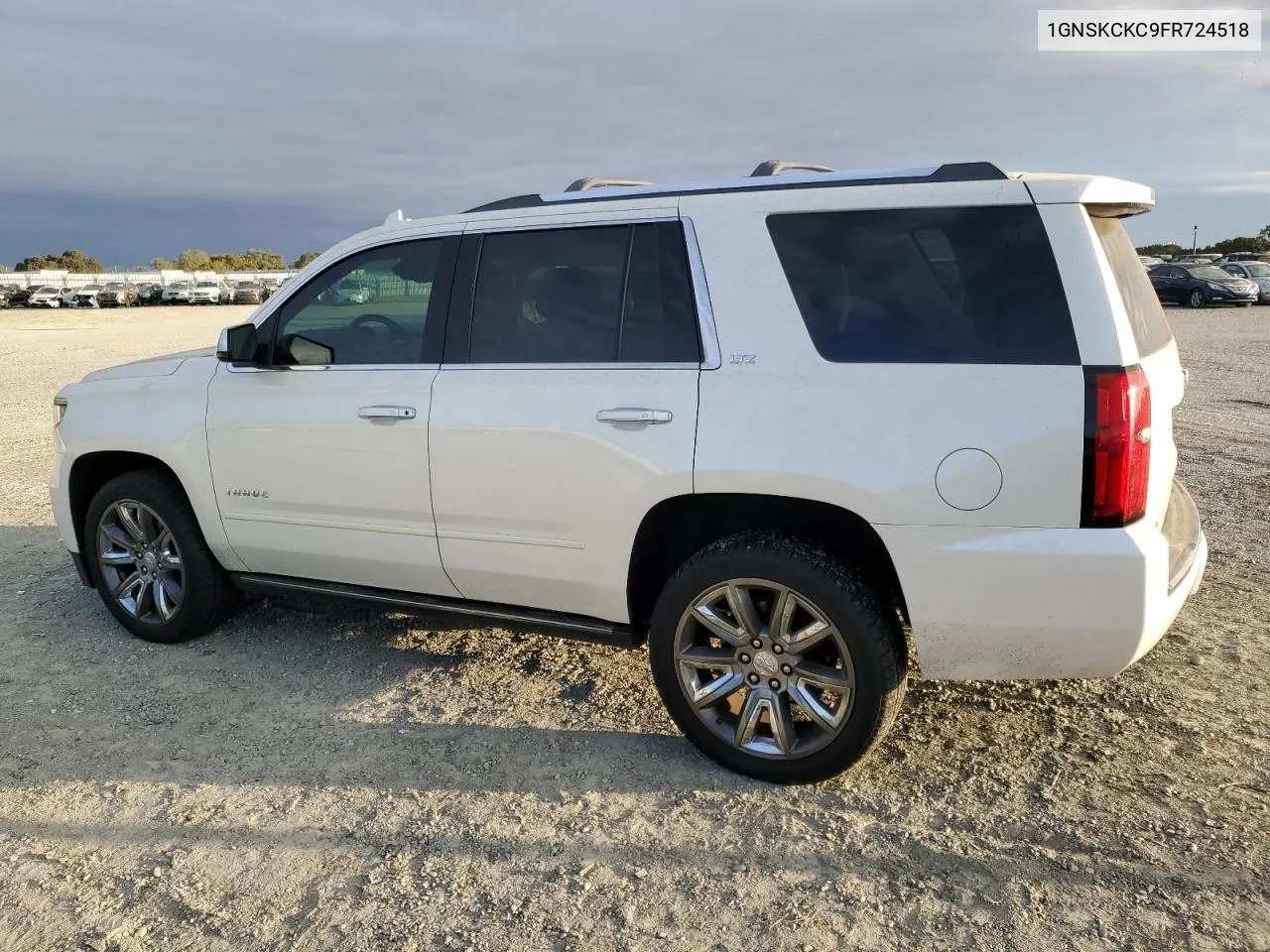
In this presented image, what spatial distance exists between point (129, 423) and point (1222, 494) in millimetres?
7034

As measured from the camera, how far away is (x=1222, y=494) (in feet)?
23.1

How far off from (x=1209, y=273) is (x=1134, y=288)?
117 feet

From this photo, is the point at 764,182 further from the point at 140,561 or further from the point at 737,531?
the point at 140,561

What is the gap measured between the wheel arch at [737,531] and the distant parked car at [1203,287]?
34.2 m

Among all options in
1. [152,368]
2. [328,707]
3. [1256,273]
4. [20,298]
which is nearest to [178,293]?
[20,298]

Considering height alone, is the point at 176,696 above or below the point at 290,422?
below

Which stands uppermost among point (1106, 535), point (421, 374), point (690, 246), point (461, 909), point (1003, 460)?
point (690, 246)

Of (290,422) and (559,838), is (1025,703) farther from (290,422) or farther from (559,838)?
(290,422)

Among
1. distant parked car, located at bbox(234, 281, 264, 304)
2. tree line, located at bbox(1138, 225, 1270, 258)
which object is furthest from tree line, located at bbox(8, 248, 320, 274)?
tree line, located at bbox(1138, 225, 1270, 258)

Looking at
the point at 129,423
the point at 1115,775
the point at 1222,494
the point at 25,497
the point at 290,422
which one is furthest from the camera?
the point at 25,497

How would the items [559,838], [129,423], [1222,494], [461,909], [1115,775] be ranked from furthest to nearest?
[1222,494]
[129,423]
[1115,775]
[559,838]
[461,909]

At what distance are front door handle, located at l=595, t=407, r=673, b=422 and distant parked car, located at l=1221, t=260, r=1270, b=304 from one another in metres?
37.1

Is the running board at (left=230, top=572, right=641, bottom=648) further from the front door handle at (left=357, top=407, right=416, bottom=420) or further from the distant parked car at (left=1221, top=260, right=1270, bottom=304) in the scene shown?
the distant parked car at (left=1221, top=260, right=1270, bottom=304)

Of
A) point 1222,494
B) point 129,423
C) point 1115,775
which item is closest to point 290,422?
point 129,423
